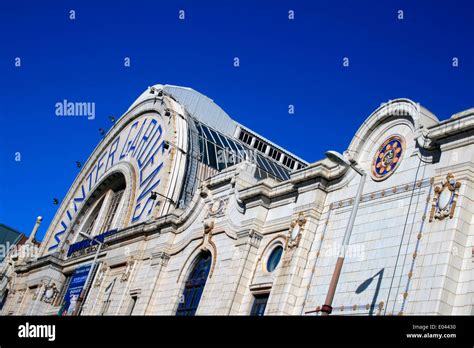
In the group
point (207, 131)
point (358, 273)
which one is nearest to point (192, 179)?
point (207, 131)

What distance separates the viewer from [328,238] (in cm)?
2773

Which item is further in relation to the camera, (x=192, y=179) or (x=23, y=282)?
(x=23, y=282)

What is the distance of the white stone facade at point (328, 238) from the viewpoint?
853 inches

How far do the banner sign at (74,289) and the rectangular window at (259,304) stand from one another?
754 inches

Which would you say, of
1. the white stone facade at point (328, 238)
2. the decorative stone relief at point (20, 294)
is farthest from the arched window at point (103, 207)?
the white stone facade at point (328, 238)

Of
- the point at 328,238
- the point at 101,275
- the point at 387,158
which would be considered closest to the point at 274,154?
the point at 101,275

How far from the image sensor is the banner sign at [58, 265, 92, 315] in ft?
153

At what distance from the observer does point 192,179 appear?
49.9m

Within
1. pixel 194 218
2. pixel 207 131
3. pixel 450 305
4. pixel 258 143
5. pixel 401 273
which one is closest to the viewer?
pixel 450 305

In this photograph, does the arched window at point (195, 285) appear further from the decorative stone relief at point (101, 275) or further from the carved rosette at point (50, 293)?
the carved rosette at point (50, 293)

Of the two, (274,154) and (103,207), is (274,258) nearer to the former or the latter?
(103,207)
